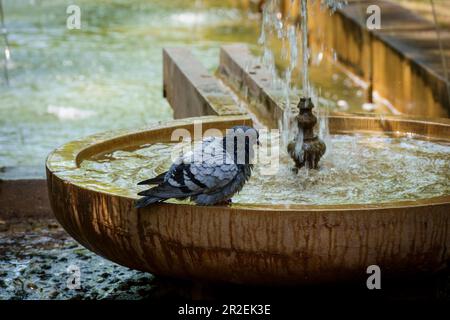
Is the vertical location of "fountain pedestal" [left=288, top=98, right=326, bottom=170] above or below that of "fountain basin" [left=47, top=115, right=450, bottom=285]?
above

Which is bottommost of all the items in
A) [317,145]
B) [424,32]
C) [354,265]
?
[354,265]

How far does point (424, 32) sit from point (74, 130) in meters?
3.30

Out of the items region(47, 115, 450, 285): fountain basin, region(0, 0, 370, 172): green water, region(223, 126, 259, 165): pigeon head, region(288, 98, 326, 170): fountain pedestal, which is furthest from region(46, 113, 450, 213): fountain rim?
region(0, 0, 370, 172): green water

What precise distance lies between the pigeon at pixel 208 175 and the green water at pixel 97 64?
3.21 metres

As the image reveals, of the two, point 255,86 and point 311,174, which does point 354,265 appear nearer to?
point 311,174

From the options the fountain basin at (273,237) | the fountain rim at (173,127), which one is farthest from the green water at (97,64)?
the fountain basin at (273,237)

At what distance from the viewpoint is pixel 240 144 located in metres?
3.78

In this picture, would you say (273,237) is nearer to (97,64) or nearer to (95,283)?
(95,283)

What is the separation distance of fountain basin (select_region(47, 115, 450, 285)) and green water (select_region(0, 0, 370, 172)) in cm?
304

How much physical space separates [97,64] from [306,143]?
619 cm

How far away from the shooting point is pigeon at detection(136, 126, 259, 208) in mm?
3678

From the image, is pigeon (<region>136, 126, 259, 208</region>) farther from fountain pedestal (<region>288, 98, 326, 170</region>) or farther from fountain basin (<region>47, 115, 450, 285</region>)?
fountain pedestal (<region>288, 98, 326, 170</region>)

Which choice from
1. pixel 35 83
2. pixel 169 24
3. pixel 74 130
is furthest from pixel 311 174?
pixel 169 24
